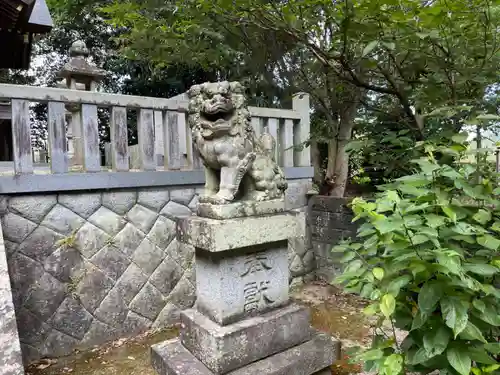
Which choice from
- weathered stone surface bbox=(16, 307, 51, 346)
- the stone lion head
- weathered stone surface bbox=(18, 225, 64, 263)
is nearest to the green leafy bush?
the stone lion head

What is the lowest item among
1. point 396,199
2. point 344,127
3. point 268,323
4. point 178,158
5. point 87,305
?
point 87,305

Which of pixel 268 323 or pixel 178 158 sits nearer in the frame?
pixel 268 323

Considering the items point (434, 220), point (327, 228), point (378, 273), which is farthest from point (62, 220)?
point (327, 228)

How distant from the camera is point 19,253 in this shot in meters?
3.12

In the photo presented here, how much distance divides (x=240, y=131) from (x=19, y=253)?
7.68ft

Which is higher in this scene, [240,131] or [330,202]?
[240,131]

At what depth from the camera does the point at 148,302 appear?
372 cm

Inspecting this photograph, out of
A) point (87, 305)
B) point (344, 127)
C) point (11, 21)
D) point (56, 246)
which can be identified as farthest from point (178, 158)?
point (11, 21)

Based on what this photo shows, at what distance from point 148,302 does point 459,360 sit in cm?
305

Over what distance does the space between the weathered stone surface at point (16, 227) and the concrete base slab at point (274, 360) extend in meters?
1.63

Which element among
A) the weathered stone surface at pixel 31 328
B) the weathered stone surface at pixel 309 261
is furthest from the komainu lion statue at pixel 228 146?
the weathered stone surface at pixel 309 261

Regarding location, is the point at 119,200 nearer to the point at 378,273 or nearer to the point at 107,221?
the point at 107,221

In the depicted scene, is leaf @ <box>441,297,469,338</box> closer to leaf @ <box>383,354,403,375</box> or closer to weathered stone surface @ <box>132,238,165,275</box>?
leaf @ <box>383,354,403,375</box>

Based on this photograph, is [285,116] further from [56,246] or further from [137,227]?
[56,246]
